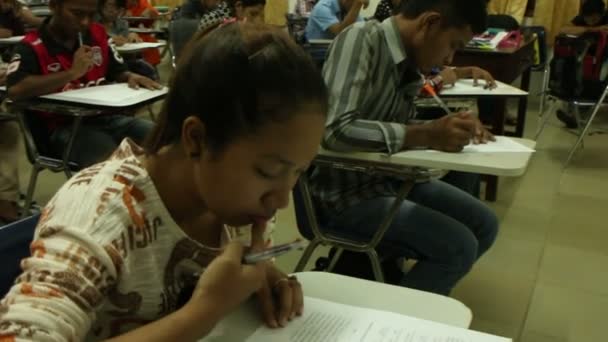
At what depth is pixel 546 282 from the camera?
7.51 ft

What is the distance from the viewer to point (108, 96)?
2135mm

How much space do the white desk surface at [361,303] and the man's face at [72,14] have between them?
5.72 ft

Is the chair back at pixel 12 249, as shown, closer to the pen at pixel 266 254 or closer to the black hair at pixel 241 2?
the pen at pixel 266 254

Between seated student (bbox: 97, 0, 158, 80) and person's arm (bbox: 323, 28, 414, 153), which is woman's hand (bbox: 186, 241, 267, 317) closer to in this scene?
person's arm (bbox: 323, 28, 414, 153)

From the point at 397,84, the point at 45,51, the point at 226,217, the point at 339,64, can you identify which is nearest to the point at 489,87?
the point at 397,84

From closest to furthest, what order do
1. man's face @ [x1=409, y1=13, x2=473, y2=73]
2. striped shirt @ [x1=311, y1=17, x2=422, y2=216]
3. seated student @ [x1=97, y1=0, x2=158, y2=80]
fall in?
→ striped shirt @ [x1=311, y1=17, x2=422, y2=216]
man's face @ [x1=409, y1=13, x2=473, y2=73]
seated student @ [x1=97, y1=0, x2=158, y2=80]

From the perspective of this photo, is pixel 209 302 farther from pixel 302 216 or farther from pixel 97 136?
pixel 97 136

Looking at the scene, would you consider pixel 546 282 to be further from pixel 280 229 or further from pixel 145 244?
pixel 145 244

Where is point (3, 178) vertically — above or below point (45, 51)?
below

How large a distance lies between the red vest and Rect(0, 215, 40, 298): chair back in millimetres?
1484

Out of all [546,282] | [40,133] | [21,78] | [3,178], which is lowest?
[546,282]

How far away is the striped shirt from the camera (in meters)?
1.49

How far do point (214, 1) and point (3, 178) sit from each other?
2.21 meters

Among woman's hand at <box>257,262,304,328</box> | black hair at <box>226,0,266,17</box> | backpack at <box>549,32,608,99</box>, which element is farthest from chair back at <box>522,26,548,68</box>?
woman's hand at <box>257,262,304,328</box>
